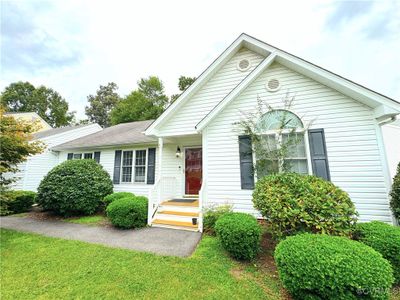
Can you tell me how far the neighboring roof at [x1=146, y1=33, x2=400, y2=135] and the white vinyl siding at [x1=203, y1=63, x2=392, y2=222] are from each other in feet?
0.77

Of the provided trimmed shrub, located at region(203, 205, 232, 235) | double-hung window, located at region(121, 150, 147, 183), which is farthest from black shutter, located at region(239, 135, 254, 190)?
double-hung window, located at region(121, 150, 147, 183)

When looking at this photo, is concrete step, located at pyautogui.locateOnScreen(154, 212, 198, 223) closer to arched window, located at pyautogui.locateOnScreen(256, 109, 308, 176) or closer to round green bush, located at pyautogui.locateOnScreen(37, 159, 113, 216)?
arched window, located at pyautogui.locateOnScreen(256, 109, 308, 176)

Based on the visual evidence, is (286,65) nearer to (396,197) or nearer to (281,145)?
(281,145)

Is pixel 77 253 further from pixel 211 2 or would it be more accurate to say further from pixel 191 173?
pixel 211 2

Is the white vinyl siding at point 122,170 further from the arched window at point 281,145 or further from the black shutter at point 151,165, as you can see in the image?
the arched window at point 281,145

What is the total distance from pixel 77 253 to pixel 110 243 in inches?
32.2

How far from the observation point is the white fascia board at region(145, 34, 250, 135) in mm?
7306

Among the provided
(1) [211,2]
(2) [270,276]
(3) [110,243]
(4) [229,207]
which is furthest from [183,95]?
(2) [270,276]

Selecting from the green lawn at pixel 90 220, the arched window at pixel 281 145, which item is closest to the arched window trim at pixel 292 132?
the arched window at pixel 281 145

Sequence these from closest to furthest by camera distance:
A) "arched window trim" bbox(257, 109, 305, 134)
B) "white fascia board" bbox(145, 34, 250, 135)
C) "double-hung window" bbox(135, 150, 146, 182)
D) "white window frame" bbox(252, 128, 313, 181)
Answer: "white window frame" bbox(252, 128, 313, 181) < "arched window trim" bbox(257, 109, 305, 134) < "white fascia board" bbox(145, 34, 250, 135) < "double-hung window" bbox(135, 150, 146, 182)

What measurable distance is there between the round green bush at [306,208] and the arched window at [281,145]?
Answer: 1.58 m

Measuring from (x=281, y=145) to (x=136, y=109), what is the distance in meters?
23.7

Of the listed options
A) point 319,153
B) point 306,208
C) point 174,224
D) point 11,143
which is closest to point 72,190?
point 11,143

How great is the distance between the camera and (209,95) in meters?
7.65
